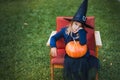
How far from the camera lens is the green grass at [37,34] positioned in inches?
227

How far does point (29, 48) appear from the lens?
22.1ft

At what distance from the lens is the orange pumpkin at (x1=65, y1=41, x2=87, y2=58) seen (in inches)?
185

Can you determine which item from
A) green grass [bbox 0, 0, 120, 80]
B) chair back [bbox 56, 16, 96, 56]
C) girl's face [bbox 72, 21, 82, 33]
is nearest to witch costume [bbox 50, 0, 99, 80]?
girl's face [bbox 72, 21, 82, 33]

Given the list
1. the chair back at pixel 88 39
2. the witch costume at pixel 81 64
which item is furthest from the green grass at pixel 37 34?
the witch costume at pixel 81 64

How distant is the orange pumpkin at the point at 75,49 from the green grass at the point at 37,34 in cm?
95

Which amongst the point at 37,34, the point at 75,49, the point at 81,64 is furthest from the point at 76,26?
the point at 37,34

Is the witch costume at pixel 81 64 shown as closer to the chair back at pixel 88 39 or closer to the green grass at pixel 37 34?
the chair back at pixel 88 39

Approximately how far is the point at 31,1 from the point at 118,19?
11.1 feet

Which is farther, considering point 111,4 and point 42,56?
point 111,4

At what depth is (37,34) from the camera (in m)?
7.52

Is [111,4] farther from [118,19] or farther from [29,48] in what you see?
[29,48]

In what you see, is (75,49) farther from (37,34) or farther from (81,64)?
(37,34)

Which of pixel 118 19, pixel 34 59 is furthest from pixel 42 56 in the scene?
pixel 118 19

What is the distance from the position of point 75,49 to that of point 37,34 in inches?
116
